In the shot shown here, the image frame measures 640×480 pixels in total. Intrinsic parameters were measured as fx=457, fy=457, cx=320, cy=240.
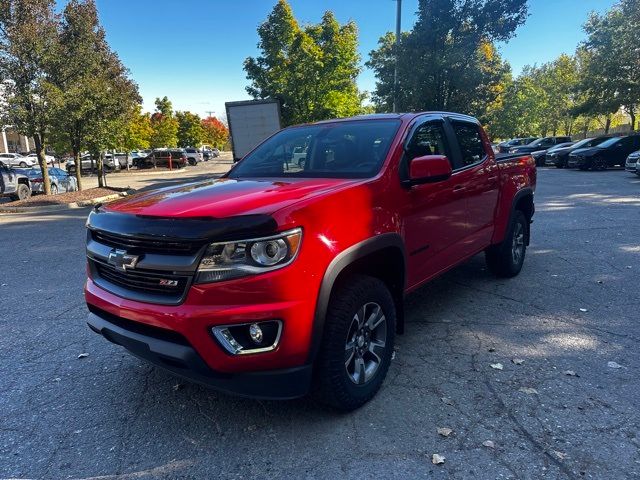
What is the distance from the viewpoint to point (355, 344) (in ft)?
9.19

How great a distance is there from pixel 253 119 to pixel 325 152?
15143mm

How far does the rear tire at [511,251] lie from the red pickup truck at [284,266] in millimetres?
1768

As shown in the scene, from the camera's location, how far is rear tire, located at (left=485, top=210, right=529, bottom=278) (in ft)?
16.7

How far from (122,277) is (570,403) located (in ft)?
9.29

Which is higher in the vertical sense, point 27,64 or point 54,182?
point 27,64

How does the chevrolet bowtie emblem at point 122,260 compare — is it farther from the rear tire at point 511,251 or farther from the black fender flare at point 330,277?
the rear tire at point 511,251

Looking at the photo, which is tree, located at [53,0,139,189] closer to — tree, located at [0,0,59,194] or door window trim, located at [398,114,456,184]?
tree, located at [0,0,59,194]

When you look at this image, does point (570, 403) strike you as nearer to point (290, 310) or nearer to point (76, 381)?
point (290, 310)

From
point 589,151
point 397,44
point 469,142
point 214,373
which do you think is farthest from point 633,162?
point 214,373

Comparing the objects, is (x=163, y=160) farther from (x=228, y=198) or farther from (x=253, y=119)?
(x=228, y=198)

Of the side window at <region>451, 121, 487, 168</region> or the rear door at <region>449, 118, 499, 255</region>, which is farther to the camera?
the side window at <region>451, 121, 487, 168</region>

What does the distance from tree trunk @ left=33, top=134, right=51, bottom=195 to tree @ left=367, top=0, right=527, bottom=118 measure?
15729 millimetres

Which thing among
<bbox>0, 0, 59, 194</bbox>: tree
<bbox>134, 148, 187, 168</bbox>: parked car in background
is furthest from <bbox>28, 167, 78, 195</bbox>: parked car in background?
<bbox>134, 148, 187, 168</bbox>: parked car in background

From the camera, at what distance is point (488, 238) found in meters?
4.73
